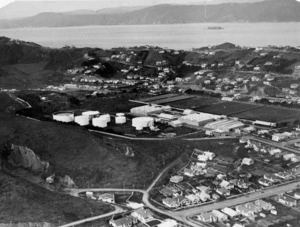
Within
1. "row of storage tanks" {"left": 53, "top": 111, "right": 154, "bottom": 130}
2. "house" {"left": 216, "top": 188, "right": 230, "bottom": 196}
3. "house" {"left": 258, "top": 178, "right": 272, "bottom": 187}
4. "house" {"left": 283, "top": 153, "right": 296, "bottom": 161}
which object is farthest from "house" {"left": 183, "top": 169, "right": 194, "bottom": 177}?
"row of storage tanks" {"left": 53, "top": 111, "right": 154, "bottom": 130}

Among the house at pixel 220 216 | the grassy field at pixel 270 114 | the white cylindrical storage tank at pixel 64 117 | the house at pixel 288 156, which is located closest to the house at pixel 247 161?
the house at pixel 288 156

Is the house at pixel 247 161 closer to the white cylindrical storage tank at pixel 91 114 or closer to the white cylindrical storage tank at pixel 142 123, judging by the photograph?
the white cylindrical storage tank at pixel 142 123

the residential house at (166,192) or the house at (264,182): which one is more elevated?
the residential house at (166,192)

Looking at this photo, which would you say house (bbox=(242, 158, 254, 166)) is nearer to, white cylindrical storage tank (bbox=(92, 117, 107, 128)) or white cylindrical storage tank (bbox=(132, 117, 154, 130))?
white cylindrical storage tank (bbox=(132, 117, 154, 130))

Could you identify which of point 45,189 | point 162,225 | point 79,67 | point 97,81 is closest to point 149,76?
point 97,81

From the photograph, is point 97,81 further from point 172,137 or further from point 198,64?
point 172,137

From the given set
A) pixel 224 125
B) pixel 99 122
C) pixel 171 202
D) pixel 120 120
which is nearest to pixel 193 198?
pixel 171 202

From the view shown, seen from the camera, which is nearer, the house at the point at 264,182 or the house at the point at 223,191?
the house at the point at 223,191
